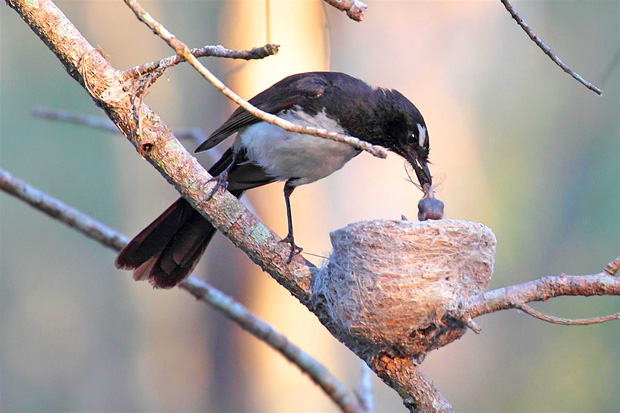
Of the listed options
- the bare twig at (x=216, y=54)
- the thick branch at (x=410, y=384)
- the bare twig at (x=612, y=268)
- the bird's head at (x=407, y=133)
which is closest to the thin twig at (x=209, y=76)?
the bare twig at (x=216, y=54)

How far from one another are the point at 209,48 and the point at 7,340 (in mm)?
14737

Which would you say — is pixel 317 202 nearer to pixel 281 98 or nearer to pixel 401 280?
pixel 281 98

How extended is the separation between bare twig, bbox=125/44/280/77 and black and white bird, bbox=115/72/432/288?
4.51 ft

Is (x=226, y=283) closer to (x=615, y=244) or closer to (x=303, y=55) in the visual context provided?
(x=303, y=55)

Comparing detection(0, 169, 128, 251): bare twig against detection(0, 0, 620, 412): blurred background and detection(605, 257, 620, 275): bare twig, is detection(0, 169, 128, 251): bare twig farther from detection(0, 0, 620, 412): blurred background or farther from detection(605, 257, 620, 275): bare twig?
detection(0, 0, 620, 412): blurred background

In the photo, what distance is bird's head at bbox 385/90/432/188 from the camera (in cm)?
439

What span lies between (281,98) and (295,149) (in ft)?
1.19

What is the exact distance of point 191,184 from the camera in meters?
3.18

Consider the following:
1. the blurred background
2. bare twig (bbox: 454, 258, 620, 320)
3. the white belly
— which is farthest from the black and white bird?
the blurred background

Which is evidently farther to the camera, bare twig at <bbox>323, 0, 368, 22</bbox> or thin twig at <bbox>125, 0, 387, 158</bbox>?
bare twig at <bbox>323, 0, 368, 22</bbox>

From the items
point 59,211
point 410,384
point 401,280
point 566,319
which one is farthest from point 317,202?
point 566,319

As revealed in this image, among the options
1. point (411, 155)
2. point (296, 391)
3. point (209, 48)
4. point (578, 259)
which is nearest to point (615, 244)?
point (578, 259)

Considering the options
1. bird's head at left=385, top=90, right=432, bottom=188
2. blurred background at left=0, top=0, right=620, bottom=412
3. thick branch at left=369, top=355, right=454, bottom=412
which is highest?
bird's head at left=385, top=90, right=432, bottom=188

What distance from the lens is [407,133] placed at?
441 centimetres
